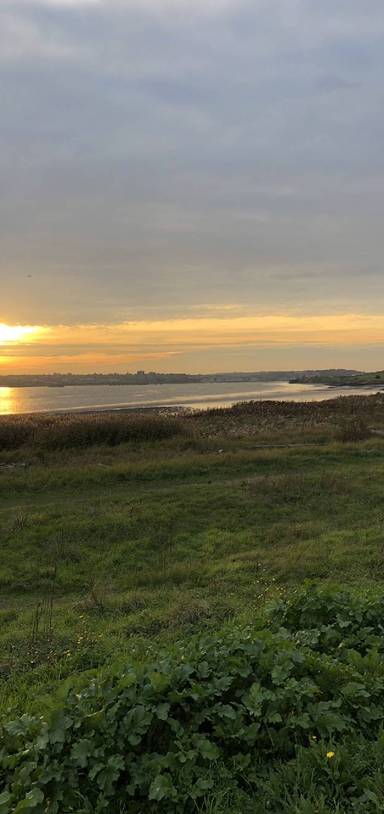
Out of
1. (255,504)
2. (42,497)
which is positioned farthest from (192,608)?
(42,497)

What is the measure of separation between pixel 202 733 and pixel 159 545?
9.56 metres

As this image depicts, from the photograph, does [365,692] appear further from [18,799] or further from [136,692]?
[18,799]

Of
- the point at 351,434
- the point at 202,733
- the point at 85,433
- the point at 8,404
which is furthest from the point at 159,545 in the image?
the point at 8,404

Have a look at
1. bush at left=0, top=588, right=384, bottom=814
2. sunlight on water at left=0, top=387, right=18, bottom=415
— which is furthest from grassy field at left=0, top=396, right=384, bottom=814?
sunlight on water at left=0, top=387, right=18, bottom=415

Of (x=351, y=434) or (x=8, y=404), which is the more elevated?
(x=8, y=404)

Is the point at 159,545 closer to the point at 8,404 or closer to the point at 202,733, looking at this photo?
the point at 202,733

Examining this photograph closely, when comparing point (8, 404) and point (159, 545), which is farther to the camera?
point (8, 404)

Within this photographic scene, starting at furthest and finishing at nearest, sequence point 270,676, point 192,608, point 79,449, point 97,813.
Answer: point 79,449 < point 192,608 < point 270,676 < point 97,813

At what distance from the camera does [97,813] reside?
3.52m

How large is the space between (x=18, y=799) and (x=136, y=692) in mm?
1128

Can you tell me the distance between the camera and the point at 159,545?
1365cm

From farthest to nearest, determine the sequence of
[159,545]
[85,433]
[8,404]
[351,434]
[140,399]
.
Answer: [140,399] < [8,404] < [351,434] < [85,433] < [159,545]

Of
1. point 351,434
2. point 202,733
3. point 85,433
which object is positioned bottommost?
point 351,434

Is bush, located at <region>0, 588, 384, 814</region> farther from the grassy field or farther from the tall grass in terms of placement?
the tall grass
